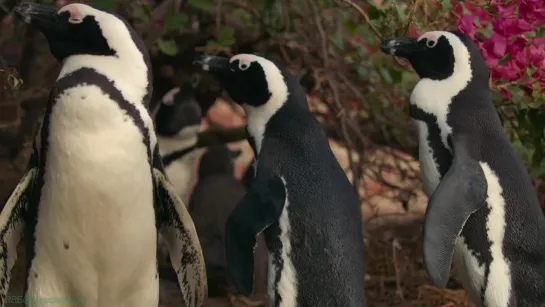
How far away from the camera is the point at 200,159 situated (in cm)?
234

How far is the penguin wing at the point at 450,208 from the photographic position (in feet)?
4.79

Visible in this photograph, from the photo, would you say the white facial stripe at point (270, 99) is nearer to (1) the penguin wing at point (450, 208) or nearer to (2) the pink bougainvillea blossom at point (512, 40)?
(1) the penguin wing at point (450, 208)

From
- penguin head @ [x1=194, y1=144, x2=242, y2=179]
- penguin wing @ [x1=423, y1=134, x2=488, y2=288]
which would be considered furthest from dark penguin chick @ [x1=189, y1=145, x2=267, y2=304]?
penguin wing @ [x1=423, y1=134, x2=488, y2=288]

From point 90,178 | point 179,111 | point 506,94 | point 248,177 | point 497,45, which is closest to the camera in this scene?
point 90,178

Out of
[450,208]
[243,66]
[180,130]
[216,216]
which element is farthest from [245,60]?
[180,130]

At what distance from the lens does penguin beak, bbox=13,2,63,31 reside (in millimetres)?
1415

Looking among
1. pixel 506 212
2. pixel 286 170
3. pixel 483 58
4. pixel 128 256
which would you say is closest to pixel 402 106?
pixel 483 58

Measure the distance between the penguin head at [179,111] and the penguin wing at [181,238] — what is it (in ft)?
2.42

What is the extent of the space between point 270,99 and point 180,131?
798mm

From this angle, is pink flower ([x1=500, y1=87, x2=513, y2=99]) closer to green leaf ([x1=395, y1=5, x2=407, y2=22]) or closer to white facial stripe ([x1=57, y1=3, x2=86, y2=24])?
green leaf ([x1=395, y1=5, x2=407, y2=22])

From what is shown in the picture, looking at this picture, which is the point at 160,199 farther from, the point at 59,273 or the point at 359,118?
the point at 359,118

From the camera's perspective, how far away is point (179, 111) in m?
2.26

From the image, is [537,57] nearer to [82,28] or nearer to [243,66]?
[243,66]

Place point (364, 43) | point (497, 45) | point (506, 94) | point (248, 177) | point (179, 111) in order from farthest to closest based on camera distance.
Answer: point (248, 177)
point (179, 111)
point (364, 43)
point (506, 94)
point (497, 45)
